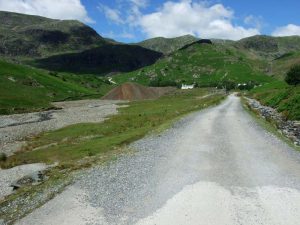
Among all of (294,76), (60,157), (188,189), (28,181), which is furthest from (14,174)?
(294,76)

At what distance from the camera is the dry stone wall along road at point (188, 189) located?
2081 centimetres

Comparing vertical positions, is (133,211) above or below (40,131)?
above

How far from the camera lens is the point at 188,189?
25469mm

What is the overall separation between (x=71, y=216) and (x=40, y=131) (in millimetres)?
56457

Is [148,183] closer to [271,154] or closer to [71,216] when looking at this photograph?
[71,216]

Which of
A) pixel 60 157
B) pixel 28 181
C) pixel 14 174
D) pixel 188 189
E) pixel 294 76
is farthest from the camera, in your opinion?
pixel 294 76

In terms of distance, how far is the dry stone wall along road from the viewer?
20.8m

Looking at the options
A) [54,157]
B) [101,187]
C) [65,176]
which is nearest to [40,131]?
[54,157]

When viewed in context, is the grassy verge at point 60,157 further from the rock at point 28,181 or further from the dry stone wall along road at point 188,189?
the dry stone wall along road at point 188,189

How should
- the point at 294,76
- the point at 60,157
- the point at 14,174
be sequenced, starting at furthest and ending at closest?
the point at 294,76
the point at 60,157
the point at 14,174

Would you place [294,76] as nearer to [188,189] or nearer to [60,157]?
[60,157]

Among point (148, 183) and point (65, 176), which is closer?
point (148, 183)

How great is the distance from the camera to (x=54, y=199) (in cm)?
2461

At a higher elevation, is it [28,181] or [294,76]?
[294,76]
